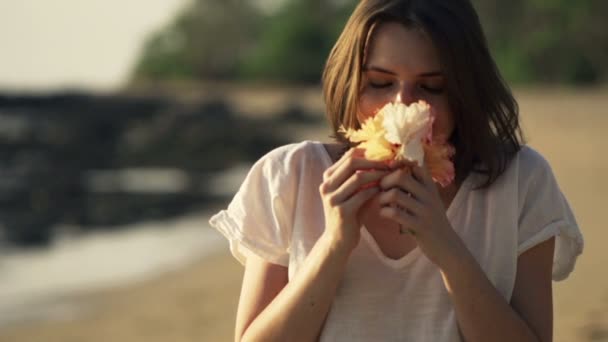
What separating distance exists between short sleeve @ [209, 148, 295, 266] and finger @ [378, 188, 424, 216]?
0.94ft

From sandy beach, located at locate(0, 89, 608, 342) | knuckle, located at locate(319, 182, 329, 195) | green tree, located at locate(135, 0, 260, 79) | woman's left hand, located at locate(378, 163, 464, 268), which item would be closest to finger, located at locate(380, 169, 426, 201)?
woman's left hand, located at locate(378, 163, 464, 268)

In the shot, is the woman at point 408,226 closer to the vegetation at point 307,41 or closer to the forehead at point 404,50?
the forehead at point 404,50

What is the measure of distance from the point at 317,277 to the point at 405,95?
1.33 ft

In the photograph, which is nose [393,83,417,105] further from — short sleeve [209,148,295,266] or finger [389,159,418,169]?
short sleeve [209,148,295,266]

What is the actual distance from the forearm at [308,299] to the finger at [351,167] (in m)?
0.13

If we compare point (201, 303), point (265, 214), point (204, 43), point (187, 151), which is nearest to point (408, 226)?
point (265, 214)

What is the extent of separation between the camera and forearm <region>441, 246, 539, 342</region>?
8.48 ft

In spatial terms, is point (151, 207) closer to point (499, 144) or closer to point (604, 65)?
point (499, 144)

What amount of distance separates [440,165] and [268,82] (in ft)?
231

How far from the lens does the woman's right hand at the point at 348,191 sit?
99.0 inches

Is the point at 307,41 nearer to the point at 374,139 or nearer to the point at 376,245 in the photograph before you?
the point at 376,245

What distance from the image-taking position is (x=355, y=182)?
2.51 meters

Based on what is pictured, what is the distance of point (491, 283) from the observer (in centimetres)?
263

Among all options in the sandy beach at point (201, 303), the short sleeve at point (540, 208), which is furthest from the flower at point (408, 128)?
the sandy beach at point (201, 303)
